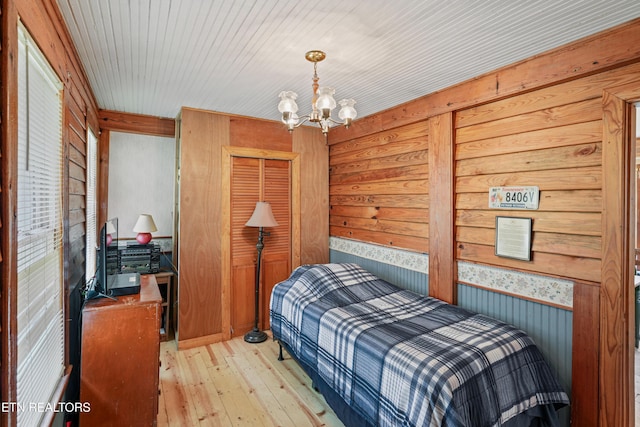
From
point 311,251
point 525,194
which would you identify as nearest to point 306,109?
point 311,251

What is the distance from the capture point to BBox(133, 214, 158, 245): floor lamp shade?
342 cm

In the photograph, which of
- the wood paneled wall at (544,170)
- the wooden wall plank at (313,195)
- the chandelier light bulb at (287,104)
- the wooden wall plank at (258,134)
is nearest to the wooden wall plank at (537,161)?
the wood paneled wall at (544,170)

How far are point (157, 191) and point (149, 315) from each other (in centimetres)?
212

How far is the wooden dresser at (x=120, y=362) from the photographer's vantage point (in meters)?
1.92

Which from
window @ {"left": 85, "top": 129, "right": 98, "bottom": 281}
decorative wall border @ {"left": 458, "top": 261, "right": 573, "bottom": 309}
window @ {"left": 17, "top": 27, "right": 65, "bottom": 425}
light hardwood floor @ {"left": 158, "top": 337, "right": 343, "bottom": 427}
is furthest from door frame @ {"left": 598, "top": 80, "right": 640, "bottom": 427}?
window @ {"left": 85, "top": 129, "right": 98, "bottom": 281}

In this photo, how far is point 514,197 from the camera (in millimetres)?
2295

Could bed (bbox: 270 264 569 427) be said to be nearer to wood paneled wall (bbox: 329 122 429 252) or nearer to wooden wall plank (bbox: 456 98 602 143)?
wood paneled wall (bbox: 329 122 429 252)

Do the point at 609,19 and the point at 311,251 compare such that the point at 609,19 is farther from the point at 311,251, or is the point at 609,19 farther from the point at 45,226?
the point at 311,251

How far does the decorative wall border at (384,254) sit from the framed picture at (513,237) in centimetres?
70

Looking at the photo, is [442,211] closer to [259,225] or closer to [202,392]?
[259,225]

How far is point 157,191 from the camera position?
12.5ft

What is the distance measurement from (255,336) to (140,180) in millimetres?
2167

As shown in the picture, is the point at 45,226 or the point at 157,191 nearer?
the point at 45,226

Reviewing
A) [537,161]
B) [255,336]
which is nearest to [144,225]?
[255,336]
